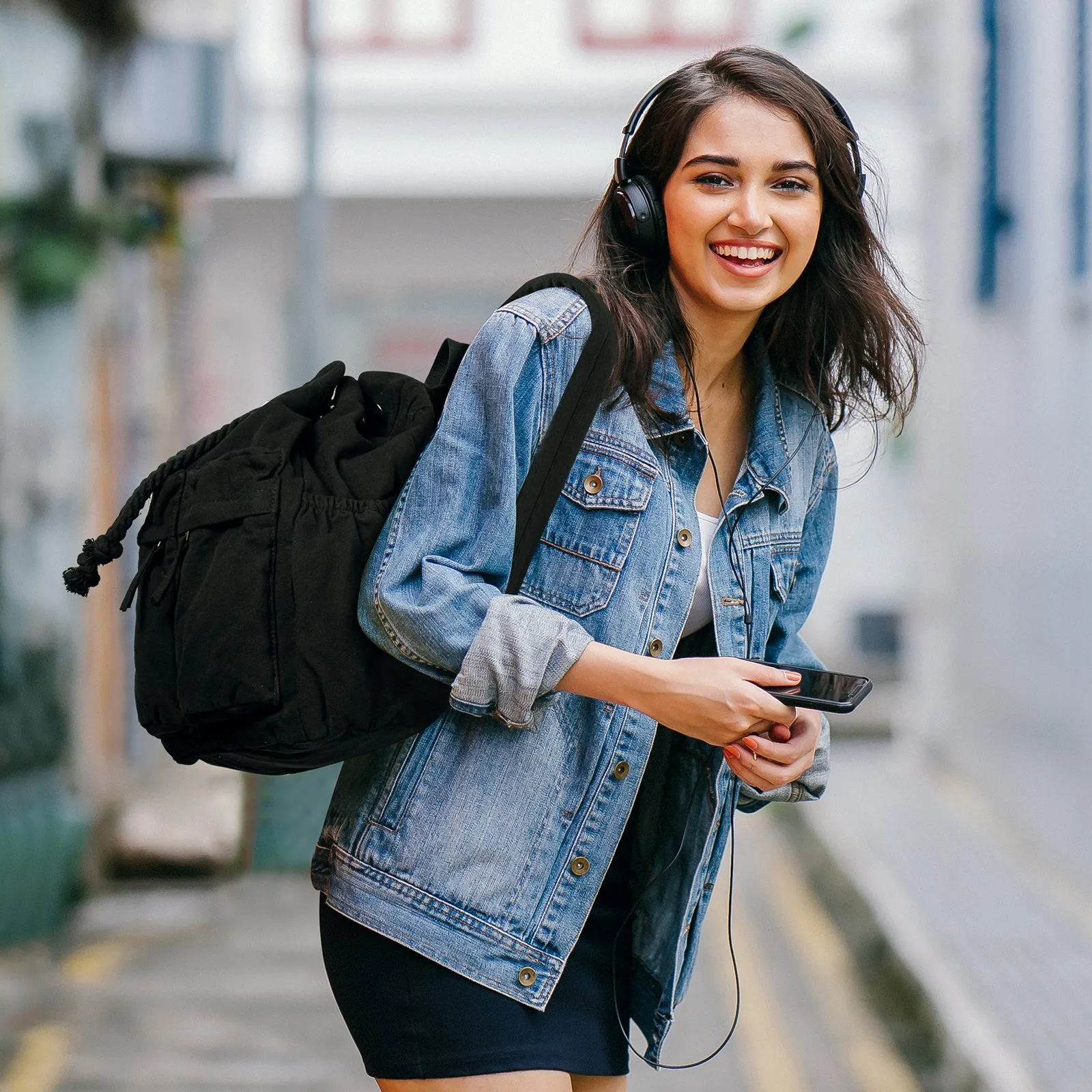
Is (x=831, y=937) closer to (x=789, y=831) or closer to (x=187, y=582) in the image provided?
(x=789, y=831)

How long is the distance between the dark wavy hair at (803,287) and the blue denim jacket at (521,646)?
0.08 meters

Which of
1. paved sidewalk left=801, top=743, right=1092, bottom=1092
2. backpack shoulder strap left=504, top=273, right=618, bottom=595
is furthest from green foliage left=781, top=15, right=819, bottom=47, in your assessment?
backpack shoulder strap left=504, top=273, right=618, bottom=595

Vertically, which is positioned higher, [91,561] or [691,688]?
[91,561]

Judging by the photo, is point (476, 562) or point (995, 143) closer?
point (476, 562)

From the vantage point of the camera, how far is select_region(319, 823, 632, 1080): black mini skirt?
1992mm

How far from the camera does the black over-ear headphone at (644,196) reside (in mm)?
2174

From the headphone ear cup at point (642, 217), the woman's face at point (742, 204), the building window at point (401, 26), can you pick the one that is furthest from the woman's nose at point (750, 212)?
the building window at point (401, 26)

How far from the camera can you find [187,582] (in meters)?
1.90

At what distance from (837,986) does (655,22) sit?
14358 millimetres

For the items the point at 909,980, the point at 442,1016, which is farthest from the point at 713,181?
the point at 909,980

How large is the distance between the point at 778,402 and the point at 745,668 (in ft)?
1.79

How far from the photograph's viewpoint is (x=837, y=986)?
6234 millimetres

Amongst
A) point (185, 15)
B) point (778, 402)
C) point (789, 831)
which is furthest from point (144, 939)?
point (185, 15)

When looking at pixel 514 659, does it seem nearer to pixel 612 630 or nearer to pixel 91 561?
pixel 612 630
